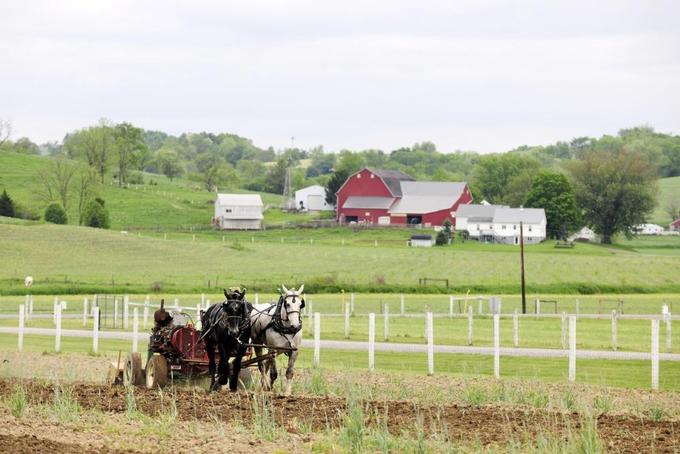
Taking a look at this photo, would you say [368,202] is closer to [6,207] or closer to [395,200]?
[395,200]

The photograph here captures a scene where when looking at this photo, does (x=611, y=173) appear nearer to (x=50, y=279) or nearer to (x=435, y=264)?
(x=435, y=264)

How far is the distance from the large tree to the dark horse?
132447 millimetres

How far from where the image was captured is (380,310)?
6538 centimetres

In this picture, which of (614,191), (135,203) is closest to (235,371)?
(614,191)

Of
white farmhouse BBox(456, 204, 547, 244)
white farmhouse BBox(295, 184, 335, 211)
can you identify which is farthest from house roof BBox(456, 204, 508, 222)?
white farmhouse BBox(295, 184, 335, 211)

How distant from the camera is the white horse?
82.7ft

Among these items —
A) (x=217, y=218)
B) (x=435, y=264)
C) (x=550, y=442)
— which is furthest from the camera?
(x=217, y=218)

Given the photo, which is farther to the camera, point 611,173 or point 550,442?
point 611,173

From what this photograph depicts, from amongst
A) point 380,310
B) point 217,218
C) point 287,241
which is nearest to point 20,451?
point 380,310

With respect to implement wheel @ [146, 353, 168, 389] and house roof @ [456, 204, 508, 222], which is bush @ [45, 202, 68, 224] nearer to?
house roof @ [456, 204, 508, 222]

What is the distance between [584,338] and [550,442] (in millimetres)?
30686

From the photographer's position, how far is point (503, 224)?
14975cm

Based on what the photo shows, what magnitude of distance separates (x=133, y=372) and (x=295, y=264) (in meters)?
74.5

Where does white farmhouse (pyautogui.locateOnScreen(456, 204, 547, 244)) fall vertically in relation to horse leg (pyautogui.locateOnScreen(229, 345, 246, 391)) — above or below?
above
